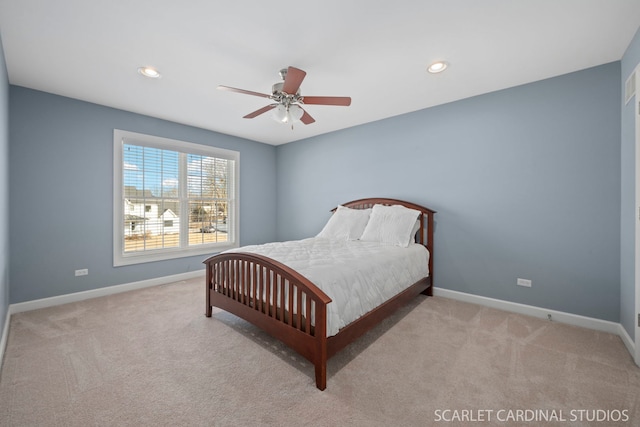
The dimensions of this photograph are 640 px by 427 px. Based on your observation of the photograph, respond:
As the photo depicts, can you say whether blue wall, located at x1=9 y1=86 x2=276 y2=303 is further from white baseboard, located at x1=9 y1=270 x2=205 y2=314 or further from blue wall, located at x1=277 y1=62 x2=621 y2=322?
blue wall, located at x1=277 y1=62 x2=621 y2=322

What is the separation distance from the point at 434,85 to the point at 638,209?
204cm

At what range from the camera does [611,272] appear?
251 cm

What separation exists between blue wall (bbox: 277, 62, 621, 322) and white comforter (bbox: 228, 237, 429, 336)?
0.72 metres

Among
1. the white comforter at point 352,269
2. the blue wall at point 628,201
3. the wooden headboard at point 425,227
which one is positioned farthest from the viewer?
the wooden headboard at point 425,227

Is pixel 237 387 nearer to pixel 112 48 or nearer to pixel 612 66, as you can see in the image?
pixel 112 48

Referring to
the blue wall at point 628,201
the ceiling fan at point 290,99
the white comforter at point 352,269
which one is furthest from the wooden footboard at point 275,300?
the blue wall at point 628,201

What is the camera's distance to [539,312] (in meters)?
2.85

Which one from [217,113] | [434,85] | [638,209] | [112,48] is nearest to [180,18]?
[112,48]

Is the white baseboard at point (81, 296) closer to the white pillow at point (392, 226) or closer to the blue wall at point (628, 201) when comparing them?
the white pillow at point (392, 226)

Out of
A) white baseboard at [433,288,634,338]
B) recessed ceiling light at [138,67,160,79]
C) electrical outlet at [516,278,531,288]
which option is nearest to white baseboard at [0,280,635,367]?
white baseboard at [433,288,634,338]

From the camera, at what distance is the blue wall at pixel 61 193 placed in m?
2.99

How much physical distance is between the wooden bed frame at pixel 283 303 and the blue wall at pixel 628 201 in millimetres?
1745

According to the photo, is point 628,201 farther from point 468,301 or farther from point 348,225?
point 348,225

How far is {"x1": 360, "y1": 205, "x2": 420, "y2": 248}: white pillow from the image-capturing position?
3.34 metres
